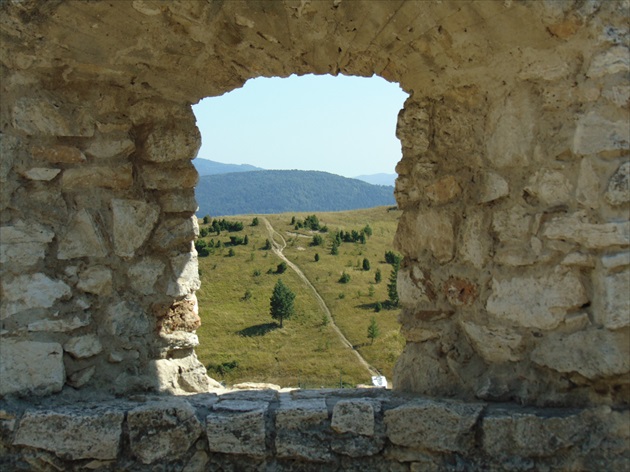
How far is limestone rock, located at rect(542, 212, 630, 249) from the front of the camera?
8.23 feet

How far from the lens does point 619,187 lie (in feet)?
8.25

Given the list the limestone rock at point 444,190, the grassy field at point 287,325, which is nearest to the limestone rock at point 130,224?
the limestone rock at point 444,190

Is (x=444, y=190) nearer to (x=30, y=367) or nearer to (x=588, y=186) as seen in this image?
(x=588, y=186)

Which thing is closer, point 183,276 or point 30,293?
point 30,293

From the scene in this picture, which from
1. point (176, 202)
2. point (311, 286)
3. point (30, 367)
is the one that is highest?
point (176, 202)

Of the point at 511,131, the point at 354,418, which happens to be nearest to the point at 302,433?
the point at 354,418

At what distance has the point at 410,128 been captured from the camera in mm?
3213

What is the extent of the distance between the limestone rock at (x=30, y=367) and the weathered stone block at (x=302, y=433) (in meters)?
1.11

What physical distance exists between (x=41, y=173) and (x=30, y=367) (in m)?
0.94

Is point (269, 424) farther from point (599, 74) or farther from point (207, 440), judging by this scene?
point (599, 74)

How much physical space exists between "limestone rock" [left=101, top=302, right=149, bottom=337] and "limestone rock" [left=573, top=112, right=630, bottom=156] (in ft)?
7.40

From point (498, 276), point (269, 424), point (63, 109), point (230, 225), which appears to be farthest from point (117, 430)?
point (230, 225)

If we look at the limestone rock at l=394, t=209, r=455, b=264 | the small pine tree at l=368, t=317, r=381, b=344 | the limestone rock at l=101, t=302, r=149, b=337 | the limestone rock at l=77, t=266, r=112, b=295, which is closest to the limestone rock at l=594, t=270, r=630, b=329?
the limestone rock at l=394, t=209, r=455, b=264

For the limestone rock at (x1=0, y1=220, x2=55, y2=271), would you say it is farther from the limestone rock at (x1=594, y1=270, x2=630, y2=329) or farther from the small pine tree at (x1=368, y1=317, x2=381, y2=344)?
the small pine tree at (x1=368, y1=317, x2=381, y2=344)
